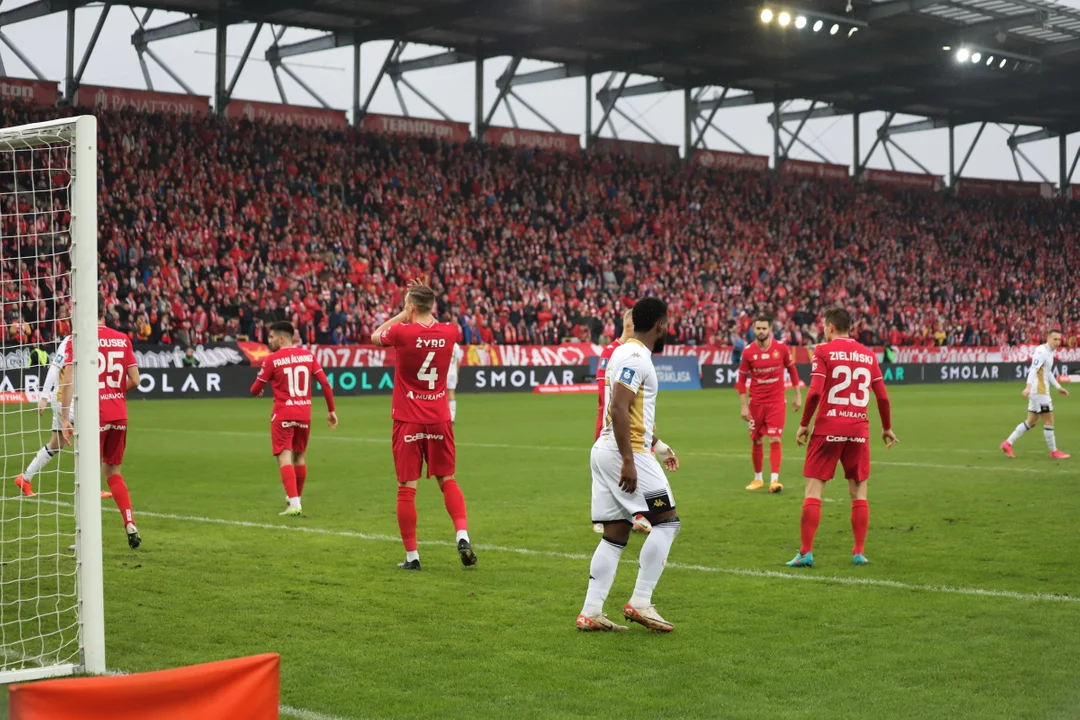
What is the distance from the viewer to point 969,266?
59156 millimetres

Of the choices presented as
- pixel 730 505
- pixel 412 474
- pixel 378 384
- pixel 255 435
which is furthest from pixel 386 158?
pixel 412 474

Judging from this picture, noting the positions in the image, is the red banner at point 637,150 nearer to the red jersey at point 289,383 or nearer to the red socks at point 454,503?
the red jersey at point 289,383

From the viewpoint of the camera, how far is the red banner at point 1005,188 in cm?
6488

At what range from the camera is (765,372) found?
15.3 metres

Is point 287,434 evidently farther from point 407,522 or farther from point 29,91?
point 29,91

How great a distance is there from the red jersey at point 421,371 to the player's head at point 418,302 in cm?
8

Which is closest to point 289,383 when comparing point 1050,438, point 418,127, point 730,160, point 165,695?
point 165,695

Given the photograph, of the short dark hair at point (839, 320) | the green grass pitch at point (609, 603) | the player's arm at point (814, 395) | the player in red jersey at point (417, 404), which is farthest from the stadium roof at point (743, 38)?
the player in red jersey at point (417, 404)

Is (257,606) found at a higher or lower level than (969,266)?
lower

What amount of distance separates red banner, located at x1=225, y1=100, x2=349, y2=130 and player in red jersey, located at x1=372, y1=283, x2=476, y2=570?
Result: 34.9 meters

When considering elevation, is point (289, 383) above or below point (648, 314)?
below

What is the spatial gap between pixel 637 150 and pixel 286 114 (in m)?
16.1

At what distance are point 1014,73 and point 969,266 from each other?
38.1 ft

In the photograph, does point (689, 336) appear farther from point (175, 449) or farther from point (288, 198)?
point (175, 449)
